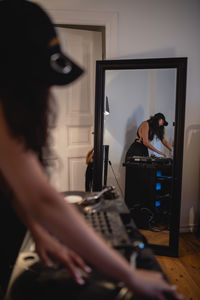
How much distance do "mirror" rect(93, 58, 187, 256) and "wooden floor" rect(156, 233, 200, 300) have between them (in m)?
0.11

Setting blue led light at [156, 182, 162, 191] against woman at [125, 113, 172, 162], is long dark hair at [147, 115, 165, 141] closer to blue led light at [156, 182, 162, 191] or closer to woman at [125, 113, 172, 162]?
woman at [125, 113, 172, 162]

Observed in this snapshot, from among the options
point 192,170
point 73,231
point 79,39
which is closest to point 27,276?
point 73,231

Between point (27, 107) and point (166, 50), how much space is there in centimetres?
200

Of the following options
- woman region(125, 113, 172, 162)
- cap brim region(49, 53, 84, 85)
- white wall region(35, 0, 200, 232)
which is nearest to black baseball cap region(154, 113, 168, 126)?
woman region(125, 113, 172, 162)

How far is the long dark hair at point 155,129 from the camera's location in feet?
6.62

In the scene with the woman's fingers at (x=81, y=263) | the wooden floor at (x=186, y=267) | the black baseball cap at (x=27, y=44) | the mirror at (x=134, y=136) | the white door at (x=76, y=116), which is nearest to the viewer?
the black baseball cap at (x=27, y=44)

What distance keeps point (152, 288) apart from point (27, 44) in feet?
2.13

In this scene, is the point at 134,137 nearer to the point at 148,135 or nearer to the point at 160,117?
the point at 148,135

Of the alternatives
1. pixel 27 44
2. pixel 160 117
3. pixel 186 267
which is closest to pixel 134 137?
pixel 160 117

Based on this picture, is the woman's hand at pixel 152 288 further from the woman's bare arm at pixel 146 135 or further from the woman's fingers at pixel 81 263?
the woman's bare arm at pixel 146 135

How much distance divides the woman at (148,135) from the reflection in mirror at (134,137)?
28 mm

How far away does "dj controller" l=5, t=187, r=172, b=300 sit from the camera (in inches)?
21.0

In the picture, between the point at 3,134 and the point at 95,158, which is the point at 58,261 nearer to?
the point at 3,134

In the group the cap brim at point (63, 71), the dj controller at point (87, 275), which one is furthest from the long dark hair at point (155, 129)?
the cap brim at point (63, 71)
